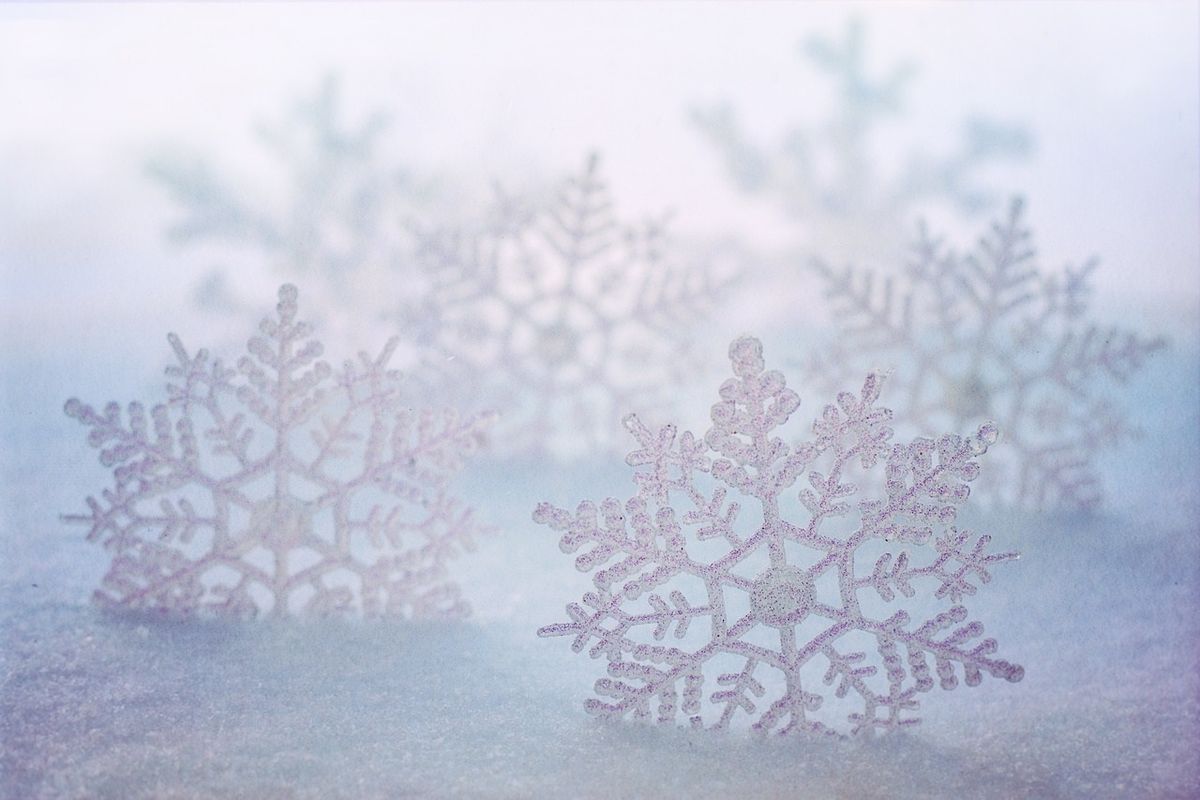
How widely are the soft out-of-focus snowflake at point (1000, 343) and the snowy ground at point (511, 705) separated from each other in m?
0.18

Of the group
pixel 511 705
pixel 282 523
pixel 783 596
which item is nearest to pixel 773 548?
pixel 783 596

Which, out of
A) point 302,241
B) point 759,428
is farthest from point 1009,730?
point 302,241

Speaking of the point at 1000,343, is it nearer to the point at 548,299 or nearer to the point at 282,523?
the point at 548,299

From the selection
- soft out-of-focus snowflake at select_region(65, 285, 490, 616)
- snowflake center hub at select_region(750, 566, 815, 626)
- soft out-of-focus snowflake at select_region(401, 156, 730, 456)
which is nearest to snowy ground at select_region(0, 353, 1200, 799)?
soft out-of-focus snowflake at select_region(65, 285, 490, 616)

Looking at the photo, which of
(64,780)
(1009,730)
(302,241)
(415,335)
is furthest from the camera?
(302,241)

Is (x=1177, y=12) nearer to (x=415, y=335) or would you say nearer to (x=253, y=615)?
(x=415, y=335)

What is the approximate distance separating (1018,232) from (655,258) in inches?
33.6

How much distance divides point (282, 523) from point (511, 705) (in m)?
0.54

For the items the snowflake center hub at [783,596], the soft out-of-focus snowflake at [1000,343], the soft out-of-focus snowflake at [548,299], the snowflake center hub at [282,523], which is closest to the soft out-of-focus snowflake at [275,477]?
the snowflake center hub at [282,523]

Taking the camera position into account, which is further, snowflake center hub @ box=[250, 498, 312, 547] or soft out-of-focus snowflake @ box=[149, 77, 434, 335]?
soft out-of-focus snowflake @ box=[149, 77, 434, 335]

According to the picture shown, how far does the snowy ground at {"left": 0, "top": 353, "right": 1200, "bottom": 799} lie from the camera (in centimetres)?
134

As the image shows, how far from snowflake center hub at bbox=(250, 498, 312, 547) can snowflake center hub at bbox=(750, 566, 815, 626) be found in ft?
2.64

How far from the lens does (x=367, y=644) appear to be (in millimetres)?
1762

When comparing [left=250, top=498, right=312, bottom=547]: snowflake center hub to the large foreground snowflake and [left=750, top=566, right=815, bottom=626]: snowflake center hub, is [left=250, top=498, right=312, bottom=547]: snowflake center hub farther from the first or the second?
[left=750, top=566, right=815, bottom=626]: snowflake center hub
